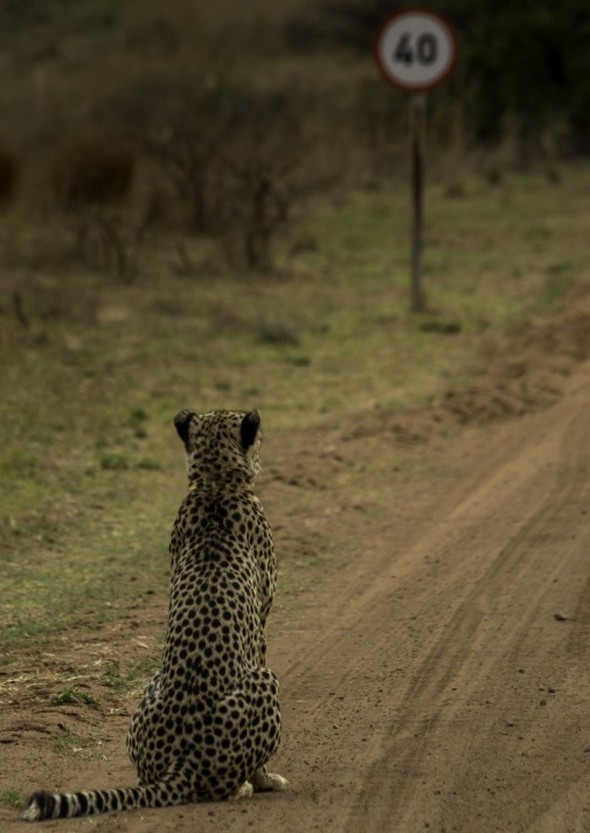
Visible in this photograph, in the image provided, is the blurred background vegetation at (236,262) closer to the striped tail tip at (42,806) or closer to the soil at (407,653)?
the soil at (407,653)

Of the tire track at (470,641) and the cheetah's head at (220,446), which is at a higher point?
the cheetah's head at (220,446)

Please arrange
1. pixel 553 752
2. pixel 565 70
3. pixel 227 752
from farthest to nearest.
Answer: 1. pixel 565 70
2. pixel 553 752
3. pixel 227 752

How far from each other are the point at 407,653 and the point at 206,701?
1.78m

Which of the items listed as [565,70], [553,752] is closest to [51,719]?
[553,752]

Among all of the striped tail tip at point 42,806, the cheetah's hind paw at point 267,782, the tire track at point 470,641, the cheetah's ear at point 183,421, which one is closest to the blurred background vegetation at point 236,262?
the tire track at point 470,641

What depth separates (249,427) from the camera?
510 cm

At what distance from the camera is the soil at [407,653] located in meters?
4.50

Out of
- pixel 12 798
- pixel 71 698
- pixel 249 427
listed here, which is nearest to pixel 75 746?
pixel 71 698

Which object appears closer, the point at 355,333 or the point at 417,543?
the point at 417,543

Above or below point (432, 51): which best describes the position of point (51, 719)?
below

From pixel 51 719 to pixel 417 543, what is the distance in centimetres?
255

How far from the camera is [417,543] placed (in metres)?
7.44

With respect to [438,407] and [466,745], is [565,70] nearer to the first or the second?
[438,407]

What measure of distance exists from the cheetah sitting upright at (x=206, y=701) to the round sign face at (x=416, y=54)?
9117mm
